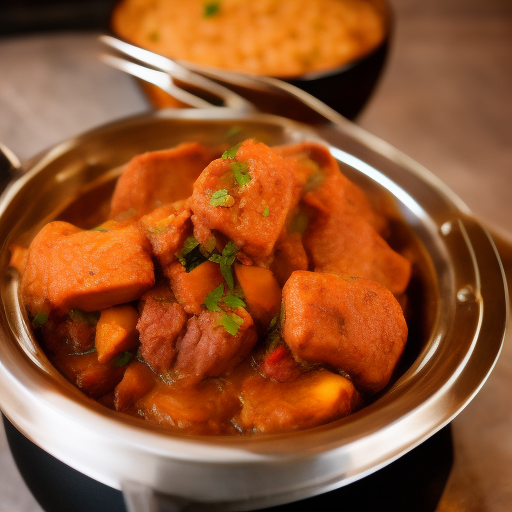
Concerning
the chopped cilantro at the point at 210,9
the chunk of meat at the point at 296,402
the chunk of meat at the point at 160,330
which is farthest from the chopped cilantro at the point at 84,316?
the chopped cilantro at the point at 210,9

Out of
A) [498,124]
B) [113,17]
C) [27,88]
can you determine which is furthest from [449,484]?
[27,88]

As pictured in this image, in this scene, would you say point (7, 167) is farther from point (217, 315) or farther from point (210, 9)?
point (210, 9)

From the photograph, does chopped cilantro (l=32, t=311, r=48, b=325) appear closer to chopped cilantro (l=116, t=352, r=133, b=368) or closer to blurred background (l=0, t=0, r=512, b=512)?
chopped cilantro (l=116, t=352, r=133, b=368)

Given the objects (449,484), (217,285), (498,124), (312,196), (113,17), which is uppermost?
(113,17)

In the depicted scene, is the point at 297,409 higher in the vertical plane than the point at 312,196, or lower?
lower

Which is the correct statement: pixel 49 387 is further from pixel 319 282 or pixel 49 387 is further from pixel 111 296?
pixel 319 282

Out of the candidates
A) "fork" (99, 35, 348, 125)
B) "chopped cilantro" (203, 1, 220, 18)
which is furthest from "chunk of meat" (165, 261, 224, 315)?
"chopped cilantro" (203, 1, 220, 18)

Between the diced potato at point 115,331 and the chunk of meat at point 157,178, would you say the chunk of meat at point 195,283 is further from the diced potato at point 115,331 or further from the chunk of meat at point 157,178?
the chunk of meat at point 157,178
